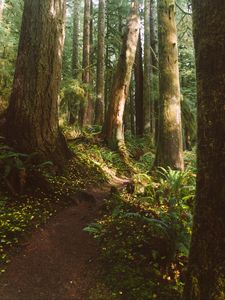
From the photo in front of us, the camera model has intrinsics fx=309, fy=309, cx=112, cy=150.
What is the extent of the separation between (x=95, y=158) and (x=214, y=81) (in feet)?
24.5

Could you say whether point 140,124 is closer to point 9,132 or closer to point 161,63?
point 161,63

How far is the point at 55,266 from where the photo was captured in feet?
13.9

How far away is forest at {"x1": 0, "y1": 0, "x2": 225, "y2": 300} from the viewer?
2.74 m

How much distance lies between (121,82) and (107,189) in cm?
523

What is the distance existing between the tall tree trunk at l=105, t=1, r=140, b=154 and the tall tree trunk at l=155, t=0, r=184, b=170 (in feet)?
8.69

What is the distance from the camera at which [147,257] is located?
163 inches

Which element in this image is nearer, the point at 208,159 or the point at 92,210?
the point at 208,159

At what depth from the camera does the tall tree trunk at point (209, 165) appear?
8.61 feet

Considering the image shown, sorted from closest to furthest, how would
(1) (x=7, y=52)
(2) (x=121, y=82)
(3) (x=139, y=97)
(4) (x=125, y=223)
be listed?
(4) (x=125, y=223) < (2) (x=121, y=82) < (1) (x=7, y=52) < (3) (x=139, y=97)

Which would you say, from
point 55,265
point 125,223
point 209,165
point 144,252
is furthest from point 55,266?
point 209,165

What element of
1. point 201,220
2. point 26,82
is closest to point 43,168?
point 26,82

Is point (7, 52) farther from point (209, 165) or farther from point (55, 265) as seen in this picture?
point (209, 165)

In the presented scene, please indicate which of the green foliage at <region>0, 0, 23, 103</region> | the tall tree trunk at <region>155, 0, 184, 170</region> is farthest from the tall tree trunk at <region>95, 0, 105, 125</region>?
the tall tree trunk at <region>155, 0, 184, 170</region>

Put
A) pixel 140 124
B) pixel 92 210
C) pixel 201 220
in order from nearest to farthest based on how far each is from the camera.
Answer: pixel 201 220 < pixel 92 210 < pixel 140 124
